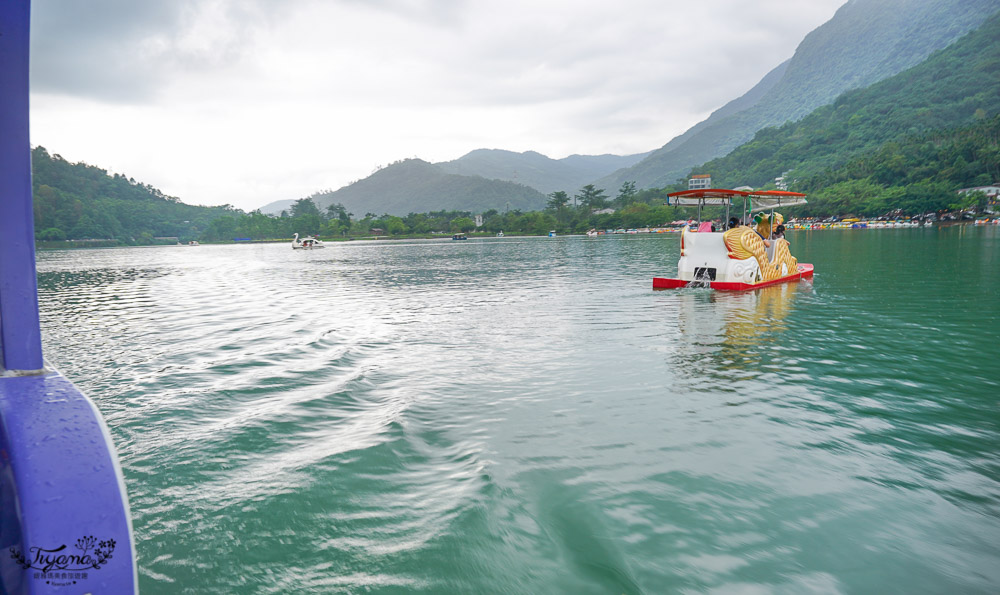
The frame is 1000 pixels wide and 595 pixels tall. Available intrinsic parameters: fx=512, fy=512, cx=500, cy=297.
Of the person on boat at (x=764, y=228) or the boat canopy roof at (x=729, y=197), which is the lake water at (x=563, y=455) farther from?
the person on boat at (x=764, y=228)

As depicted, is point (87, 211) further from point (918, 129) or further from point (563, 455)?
point (918, 129)

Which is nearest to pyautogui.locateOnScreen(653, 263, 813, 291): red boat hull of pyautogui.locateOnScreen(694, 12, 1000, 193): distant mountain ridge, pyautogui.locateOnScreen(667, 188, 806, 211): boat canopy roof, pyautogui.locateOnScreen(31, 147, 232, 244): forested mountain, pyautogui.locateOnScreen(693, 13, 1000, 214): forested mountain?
pyautogui.locateOnScreen(667, 188, 806, 211): boat canopy roof

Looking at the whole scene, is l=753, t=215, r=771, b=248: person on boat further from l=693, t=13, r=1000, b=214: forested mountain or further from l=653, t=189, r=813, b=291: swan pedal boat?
l=693, t=13, r=1000, b=214: forested mountain

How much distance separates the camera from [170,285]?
26781 millimetres

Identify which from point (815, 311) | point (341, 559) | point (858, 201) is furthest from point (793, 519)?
point (858, 201)

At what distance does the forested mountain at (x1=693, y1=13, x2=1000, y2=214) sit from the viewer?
107062 millimetres

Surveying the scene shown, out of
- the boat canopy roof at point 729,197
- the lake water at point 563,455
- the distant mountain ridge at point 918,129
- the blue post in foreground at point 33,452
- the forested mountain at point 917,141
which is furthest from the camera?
the distant mountain ridge at point 918,129

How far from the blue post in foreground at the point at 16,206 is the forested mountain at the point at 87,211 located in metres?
166

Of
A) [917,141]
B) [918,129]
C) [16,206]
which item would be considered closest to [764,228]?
[16,206]

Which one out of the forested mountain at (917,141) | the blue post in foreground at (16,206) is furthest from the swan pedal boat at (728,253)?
the forested mountain at (917,141)

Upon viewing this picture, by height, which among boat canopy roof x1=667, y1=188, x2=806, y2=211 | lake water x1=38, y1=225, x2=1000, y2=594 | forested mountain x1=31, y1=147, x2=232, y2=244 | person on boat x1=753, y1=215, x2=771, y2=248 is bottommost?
lake water x1=38, y1=225, x2=1000, y2=594

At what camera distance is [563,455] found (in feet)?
17.7

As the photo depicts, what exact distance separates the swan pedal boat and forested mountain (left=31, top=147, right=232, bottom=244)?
160 meters

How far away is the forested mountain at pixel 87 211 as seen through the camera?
142625mm
